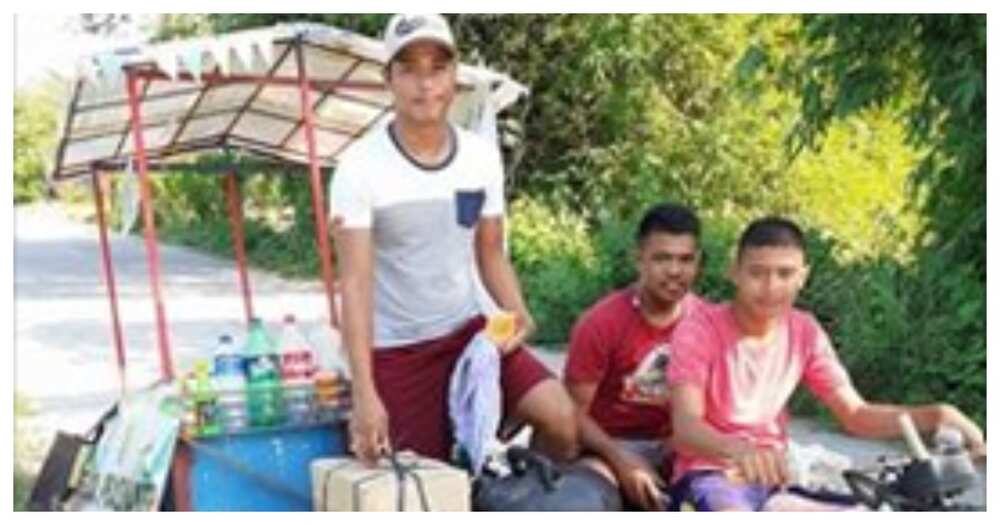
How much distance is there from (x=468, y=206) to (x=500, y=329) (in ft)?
1.01

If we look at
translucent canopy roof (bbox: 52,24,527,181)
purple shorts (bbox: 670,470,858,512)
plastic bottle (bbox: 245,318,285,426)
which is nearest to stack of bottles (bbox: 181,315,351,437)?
plastic bottle (bbox: 245,318,285,426)

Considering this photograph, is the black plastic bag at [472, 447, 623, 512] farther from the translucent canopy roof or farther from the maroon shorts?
the translucent canopy roof

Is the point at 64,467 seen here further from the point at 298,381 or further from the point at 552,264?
the point at 552,264

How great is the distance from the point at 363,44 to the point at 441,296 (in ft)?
3.81

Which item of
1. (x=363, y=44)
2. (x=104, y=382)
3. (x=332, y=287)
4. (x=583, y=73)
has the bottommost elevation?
(x=104, y=382)

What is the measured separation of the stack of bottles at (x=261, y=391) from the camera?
4.26 m

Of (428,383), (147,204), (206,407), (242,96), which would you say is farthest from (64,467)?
(428,383)

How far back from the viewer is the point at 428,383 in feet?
13.3

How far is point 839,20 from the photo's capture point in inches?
265

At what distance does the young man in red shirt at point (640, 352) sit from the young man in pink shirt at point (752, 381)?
0.94ft

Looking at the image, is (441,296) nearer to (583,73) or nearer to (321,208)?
(321,208)

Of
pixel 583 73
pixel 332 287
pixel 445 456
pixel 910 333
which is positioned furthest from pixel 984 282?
pixel 583 73

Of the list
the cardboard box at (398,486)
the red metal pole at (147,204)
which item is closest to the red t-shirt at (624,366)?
the cardboard box at (398,486)

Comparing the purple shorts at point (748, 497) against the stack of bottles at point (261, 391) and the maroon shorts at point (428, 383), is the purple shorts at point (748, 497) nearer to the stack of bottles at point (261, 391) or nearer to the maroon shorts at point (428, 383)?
the maroon shorts at point (428, 383)
